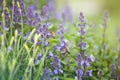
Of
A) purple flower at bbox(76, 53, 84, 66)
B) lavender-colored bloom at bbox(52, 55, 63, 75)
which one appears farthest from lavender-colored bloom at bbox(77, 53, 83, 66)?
lavender-colored bloom at bbox(52, 55, 63, 75)

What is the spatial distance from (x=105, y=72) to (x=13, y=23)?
1.07 meters

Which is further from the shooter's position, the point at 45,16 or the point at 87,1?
the point at 87,1

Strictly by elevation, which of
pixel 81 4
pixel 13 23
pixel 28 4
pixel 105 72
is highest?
pixel 81 4

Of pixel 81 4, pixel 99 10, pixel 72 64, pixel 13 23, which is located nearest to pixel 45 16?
pixel 13 23

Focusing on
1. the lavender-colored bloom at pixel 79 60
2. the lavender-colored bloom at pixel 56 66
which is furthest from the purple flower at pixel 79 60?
the lavender-colored bloom at pixel 56 66

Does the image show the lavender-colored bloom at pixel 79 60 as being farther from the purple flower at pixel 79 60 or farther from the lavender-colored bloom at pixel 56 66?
the lavender-colored bloom at pixel 56 66

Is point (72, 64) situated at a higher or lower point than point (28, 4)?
lower

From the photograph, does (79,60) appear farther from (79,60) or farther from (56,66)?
(56,66)

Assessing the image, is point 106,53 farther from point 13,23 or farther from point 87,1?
point 87,1

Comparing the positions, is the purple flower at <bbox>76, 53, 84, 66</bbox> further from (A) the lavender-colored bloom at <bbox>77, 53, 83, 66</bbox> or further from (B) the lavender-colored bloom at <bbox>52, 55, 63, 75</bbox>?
(B) the lavender-colored bloom at <bbox>52, 55, 63, 75</bbox>

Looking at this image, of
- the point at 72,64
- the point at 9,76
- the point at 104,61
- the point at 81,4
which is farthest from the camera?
the point at 81,4

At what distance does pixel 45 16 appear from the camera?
383 centimetres

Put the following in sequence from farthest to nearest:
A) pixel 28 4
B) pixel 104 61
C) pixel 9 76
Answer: pixel 28 4 < pixel 104 61 < pixel 9 76

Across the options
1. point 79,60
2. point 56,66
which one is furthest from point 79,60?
point 56,66
